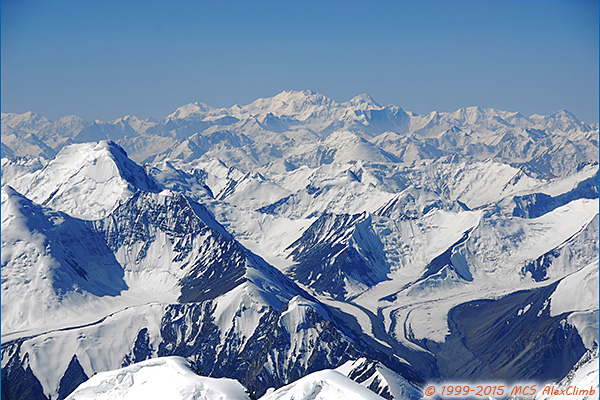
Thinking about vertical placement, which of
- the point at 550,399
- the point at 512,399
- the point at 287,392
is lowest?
the point at 512,399

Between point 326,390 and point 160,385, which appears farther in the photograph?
point 160,385

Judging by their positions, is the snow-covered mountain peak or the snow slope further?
the snow slope

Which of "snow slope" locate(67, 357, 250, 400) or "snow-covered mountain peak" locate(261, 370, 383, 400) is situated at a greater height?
"snow slope" locate(67, 357, 250, 400)

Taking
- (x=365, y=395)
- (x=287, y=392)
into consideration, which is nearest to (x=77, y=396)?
(x=287, y=392)

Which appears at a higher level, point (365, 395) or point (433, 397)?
point (365, 395)

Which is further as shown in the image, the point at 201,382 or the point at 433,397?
the point at 433,397

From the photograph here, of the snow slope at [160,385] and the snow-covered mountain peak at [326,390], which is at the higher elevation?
the snow slope at [160,385]

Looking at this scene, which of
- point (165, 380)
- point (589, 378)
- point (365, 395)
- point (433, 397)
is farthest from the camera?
point (433, 397)

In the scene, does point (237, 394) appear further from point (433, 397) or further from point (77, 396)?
point (433, 397)

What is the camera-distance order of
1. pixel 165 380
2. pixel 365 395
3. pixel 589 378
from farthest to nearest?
pixel 589 378 < pixel 165 380 < pixel 365 395

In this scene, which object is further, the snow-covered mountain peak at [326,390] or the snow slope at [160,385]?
the snow slope at [160,385]

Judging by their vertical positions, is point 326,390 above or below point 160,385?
below
